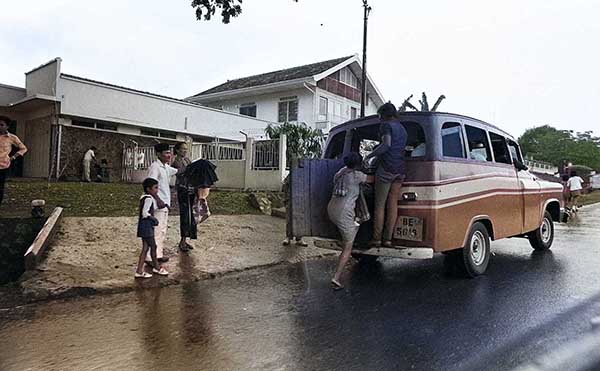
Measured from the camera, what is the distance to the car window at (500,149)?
664 cm

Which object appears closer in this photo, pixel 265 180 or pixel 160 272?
pixel 160 272

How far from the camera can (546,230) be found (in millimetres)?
8359

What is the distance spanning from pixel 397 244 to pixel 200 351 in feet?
9.25

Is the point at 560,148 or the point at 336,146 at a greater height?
the point at 560,148

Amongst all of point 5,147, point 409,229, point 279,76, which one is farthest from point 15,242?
point 279,76

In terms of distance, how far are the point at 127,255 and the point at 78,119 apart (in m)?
14.1

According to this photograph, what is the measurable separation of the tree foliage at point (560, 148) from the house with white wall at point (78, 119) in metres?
42.1

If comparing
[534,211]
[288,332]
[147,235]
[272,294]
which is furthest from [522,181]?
[147,235]

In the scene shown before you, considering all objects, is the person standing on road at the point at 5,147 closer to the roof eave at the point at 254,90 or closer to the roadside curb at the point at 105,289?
the roadside curb at the point at 105,289

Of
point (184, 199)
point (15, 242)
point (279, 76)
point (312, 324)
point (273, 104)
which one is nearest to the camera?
point (312, 324)

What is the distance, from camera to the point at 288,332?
394 cm

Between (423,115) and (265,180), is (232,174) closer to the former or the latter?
(265,180)

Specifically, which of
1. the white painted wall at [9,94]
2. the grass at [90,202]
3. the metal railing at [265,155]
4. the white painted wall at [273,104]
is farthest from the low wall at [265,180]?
the white painted wall at [273,104]

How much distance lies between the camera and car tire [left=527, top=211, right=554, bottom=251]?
8.05m
